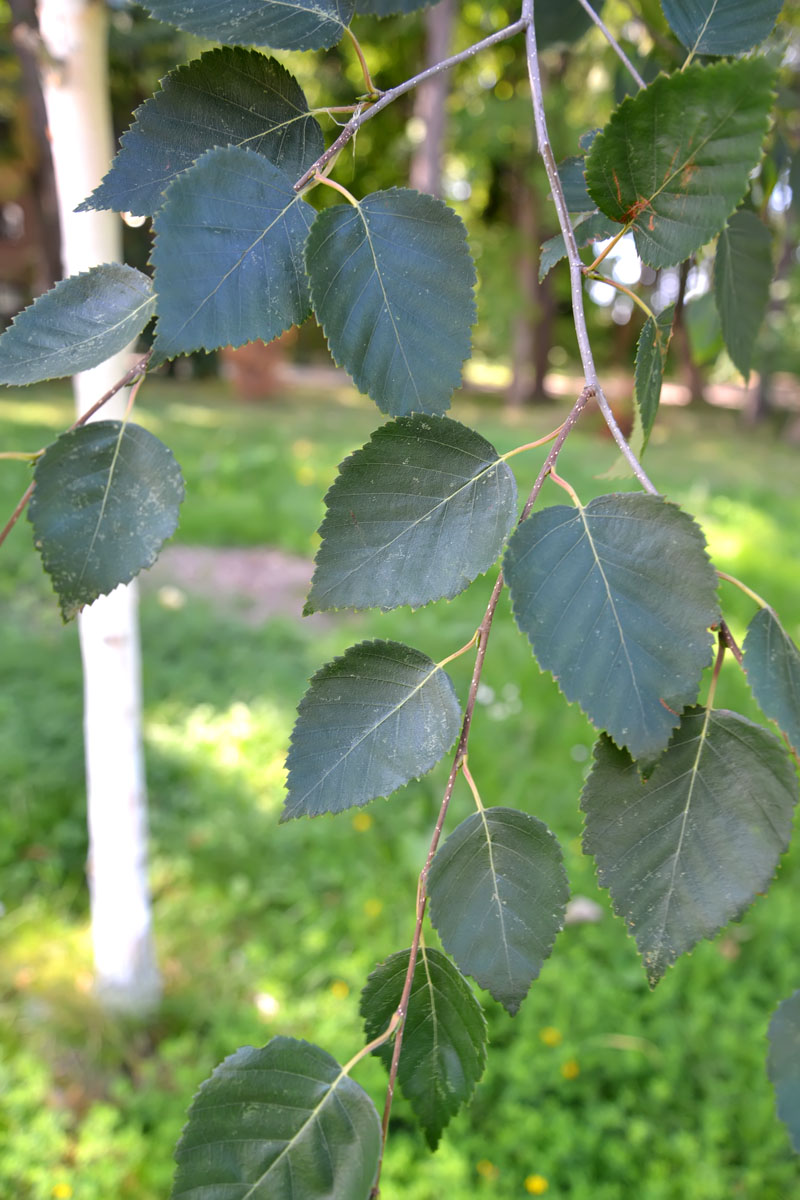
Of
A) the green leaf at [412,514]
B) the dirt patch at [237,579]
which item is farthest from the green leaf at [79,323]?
the dirt patch at [237,579]

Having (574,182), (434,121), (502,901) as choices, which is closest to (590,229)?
(574,182)

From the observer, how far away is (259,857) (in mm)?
2361

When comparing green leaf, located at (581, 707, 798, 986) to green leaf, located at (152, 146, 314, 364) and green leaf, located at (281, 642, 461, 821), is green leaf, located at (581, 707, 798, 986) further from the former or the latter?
green leaf, located at (152, 146, 314, 364)

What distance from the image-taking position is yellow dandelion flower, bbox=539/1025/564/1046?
1883 millimetres

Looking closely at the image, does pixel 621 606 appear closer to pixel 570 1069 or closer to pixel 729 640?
pixel 729 640

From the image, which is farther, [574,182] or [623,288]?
[574,182]

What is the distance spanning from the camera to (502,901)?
0.44m

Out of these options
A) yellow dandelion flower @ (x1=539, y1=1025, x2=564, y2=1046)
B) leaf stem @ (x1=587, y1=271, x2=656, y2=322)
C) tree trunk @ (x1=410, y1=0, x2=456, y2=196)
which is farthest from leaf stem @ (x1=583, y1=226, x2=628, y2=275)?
tree trunk @ (x1=410, y1=0, x2=456, y2=196)

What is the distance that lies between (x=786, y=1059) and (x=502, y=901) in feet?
0.45

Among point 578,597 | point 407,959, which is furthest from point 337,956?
point 578,597

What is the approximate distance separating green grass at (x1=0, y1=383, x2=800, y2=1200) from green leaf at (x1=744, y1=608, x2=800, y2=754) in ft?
4.25

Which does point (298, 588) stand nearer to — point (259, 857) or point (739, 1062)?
point (259, 857)

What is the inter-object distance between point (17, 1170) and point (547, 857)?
1601 mm

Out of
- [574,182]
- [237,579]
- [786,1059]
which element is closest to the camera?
[786,1059]
